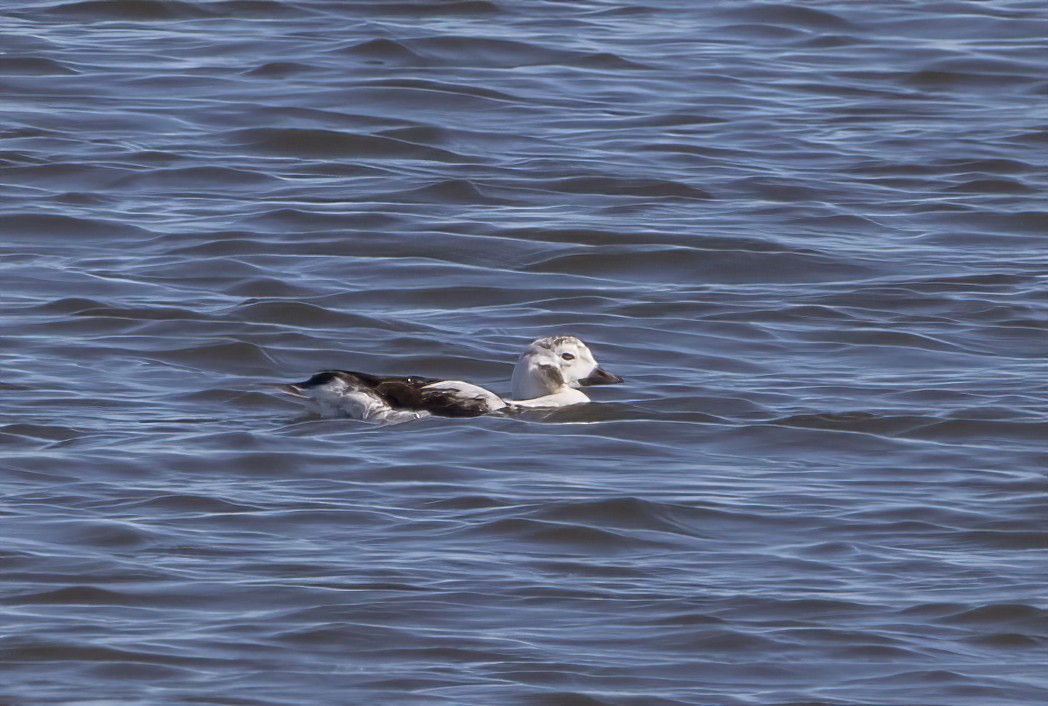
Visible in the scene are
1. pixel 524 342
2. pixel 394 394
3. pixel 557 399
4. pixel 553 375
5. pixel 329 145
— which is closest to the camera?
pixel 394 394

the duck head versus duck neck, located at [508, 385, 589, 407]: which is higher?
the duck head

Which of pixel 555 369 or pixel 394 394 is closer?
pixel 394 394

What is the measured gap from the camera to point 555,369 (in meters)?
10.7

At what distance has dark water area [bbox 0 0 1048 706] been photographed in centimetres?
729

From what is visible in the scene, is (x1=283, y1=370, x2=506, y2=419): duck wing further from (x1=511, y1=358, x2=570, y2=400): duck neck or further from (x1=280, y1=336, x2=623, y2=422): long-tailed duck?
(x1=511, y1=358, x2=570, y2=400): duck neck

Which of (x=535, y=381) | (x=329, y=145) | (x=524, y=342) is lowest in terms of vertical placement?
(x=524, y=342)

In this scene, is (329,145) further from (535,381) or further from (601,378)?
(535,381)

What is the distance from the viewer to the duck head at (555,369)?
34.9 ft

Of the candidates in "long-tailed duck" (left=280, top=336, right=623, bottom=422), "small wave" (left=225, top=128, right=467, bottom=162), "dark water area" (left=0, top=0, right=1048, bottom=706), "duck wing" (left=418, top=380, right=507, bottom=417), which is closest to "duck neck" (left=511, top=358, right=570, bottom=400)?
"long-tailed duck" (left=280, top=336, right=623, bottom=422)

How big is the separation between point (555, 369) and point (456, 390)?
57 centimetres

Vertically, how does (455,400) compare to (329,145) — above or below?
below

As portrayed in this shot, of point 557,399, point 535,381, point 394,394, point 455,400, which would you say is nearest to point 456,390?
point 455,400

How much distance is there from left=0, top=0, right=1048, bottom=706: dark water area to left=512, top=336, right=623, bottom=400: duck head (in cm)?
15

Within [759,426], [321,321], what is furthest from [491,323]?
[759,426]
